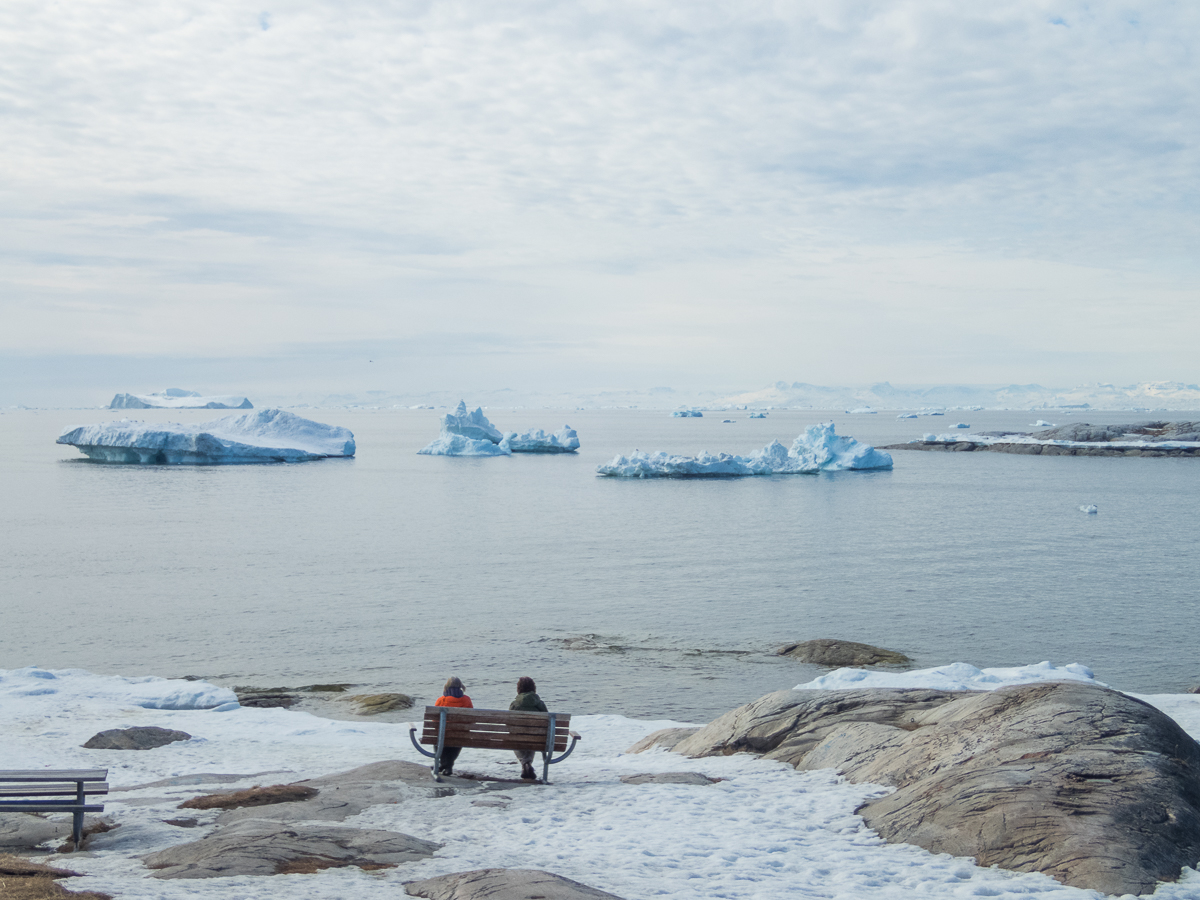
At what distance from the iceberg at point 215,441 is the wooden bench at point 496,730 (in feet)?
240

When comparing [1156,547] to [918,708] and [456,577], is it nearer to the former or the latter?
[456,577]

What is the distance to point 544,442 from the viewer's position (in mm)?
102125

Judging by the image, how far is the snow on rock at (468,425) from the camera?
3713 inches

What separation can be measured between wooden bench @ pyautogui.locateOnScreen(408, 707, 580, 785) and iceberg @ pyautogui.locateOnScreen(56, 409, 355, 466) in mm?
73129

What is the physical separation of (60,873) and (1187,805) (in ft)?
25.4

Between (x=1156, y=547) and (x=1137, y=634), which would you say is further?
(x=1156, y=547)

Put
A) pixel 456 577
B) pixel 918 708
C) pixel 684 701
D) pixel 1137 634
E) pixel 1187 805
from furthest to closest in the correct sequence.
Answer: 1. pixel 456 577
2. pixel 1137 634
3. pixel 684 701
4. pixel 918 708
5. pixel 1187 805

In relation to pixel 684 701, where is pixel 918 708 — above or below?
above

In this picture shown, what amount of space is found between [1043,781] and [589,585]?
22.9 meters

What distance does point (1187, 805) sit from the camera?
6516 millimetres

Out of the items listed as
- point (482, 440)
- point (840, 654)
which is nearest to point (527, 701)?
point (840, 654)

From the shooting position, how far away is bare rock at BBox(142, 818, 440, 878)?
6031mm

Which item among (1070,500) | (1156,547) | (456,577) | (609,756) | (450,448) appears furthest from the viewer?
(450,448)

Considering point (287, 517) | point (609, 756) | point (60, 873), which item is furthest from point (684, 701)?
point (287, 517)
